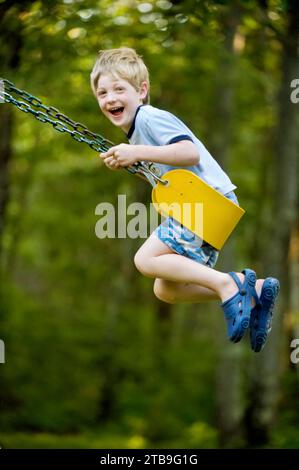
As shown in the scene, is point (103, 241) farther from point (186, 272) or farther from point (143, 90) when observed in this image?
point (186, 272)

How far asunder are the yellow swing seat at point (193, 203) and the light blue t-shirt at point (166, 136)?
10 centimetres

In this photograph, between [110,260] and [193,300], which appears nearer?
[193,300]

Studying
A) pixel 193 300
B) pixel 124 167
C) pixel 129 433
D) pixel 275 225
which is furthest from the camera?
pixel 129 433

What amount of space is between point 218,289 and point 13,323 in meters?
10.7

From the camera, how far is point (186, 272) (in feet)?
13.5

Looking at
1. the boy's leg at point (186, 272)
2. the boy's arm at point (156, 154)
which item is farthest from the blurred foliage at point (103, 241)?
the boy's leg at point (186, 272)

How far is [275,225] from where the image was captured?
9.64 metres

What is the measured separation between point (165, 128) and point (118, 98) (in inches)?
11.3

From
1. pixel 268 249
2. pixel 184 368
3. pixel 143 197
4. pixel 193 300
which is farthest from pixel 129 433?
pixel 193 300

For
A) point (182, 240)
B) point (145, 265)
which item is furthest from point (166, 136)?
point (145, 265)

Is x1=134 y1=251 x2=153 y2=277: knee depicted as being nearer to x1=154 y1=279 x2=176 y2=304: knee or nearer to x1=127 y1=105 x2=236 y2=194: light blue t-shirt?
x1=154 y1=279 x2=176 y2=304: knee

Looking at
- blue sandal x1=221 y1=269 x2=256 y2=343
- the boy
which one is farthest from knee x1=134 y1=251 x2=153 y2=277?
blue sandal x1=221 y1=269 x2=256 y2=343

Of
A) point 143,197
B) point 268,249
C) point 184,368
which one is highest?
point 143,197
